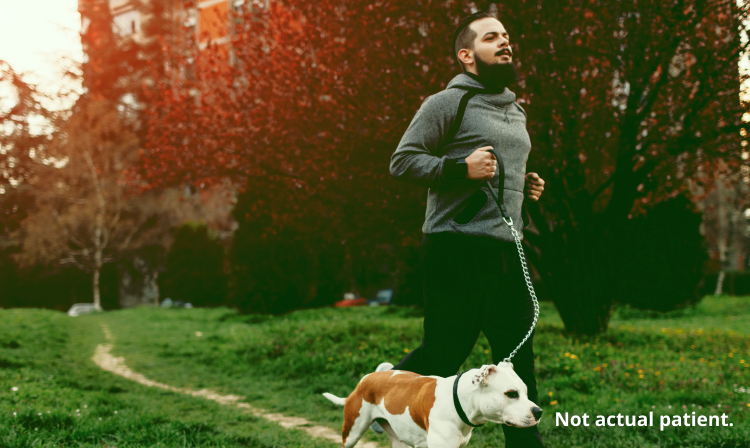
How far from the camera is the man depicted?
251 cm

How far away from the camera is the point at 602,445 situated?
3.94 meters

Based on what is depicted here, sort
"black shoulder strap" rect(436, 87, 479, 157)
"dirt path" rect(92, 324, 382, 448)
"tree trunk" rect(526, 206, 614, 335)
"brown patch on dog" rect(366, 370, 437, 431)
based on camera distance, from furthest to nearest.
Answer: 1. "tree trunk" rect(526, 206, 614, 335)
2. "dirt path" rect(92, 324, 382, 448)
3. "black shoulder strap" rect(436, 87, 479, 157)
4. "brown patch on dog" rect(366, 370, 437, 431)

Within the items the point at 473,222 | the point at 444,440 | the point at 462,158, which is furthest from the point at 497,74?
the point at 444,440

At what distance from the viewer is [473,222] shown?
2.51 meters

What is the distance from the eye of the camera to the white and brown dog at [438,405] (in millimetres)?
2105

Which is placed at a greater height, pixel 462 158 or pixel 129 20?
pixel 129 20

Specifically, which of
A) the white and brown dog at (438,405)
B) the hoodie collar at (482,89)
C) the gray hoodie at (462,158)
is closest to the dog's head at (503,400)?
the white and brown dog at (438,405)

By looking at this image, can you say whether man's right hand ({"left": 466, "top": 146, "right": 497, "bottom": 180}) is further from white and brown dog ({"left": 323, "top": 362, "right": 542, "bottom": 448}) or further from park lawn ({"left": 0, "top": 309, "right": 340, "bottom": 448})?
park lawn ({"left": 0, "top": 309, "right": 340, "bottom": 448})

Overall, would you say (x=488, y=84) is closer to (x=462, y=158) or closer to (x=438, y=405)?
(x=462, y=158)

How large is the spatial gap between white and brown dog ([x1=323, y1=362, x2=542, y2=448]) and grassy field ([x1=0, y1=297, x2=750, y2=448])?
6.06 feet

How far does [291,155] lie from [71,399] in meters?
5.25

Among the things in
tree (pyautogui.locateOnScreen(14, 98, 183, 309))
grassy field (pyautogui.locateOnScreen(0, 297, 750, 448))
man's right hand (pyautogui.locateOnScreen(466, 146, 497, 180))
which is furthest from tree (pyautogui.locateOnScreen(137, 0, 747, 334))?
tree (pyautogui.locateOnScreen(14, 98, 183, 309))

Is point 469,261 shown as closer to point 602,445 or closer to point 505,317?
point 505,317

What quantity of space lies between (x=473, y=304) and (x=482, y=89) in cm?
102
